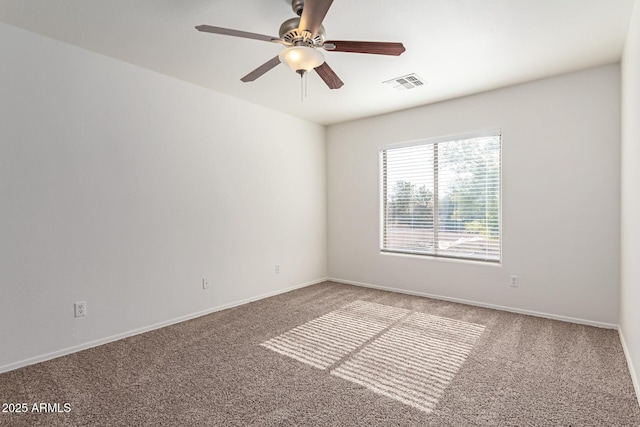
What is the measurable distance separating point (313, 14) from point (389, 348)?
2.48 meters

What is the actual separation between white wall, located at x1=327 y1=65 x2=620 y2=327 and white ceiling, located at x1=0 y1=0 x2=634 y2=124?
0.33 metres

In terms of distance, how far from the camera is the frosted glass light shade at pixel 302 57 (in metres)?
2.10

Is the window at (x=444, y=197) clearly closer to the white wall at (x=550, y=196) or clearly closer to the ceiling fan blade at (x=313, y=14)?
the white wall at (x=550, y=196)

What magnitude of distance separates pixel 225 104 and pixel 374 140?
2.13 meters

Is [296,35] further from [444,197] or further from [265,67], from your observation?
[444,197]

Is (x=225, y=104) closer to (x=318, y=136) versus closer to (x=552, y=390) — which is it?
(x=318, y=136)

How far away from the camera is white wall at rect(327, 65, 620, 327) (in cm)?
316

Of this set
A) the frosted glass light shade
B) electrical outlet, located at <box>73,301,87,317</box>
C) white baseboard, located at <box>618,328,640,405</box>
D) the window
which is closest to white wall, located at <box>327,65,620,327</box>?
the window

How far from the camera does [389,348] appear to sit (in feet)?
9.03

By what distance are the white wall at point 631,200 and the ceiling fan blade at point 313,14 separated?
6.58 ft

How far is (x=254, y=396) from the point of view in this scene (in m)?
2.05

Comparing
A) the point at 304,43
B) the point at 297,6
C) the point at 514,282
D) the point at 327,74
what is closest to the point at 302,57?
the point at 304,43

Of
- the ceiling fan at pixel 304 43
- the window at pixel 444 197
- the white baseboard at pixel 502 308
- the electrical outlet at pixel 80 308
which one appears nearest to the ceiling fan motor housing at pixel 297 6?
the ceiling fan at pixel 304 43

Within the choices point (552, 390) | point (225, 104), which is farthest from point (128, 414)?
point (225, 104)
